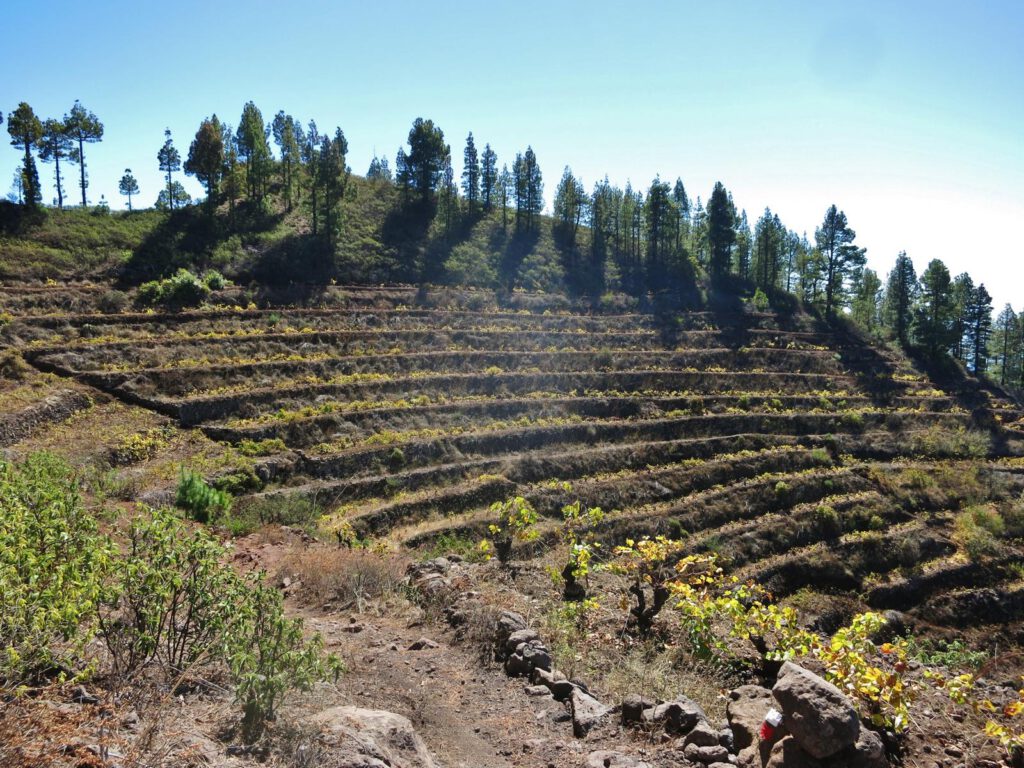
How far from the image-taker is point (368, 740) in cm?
568

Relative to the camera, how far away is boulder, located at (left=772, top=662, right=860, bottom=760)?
16.9ft

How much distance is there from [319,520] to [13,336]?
20638 mm

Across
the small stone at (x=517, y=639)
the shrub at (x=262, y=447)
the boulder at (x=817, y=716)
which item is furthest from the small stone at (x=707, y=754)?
the shrub at (x=262, y=447)

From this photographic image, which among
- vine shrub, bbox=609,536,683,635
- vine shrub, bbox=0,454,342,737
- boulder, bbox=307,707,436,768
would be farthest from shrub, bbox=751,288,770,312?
vine shrub, bbox=0,454,342,737

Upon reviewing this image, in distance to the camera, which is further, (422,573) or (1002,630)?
(1002,630)

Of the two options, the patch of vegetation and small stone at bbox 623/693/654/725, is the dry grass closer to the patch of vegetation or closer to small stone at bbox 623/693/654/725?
small stone at bbox 623/693/654/725

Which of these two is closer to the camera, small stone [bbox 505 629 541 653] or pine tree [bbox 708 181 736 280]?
small stone [bbox 505 629 541 653]

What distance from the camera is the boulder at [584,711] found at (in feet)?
22.5

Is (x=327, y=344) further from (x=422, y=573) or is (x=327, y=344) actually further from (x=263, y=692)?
(x=263, y=692)

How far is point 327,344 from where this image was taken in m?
35.6

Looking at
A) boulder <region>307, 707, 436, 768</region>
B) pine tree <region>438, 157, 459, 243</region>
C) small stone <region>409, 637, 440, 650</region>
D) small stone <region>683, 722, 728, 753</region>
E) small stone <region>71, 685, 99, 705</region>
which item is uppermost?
pine tree <region>438, 157, 459, 243</region>

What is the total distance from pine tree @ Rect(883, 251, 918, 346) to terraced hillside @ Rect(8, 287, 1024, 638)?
18.5 m

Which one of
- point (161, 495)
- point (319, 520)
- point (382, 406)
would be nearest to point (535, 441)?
point (382, 406)

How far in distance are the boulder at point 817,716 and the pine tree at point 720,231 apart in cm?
6573
